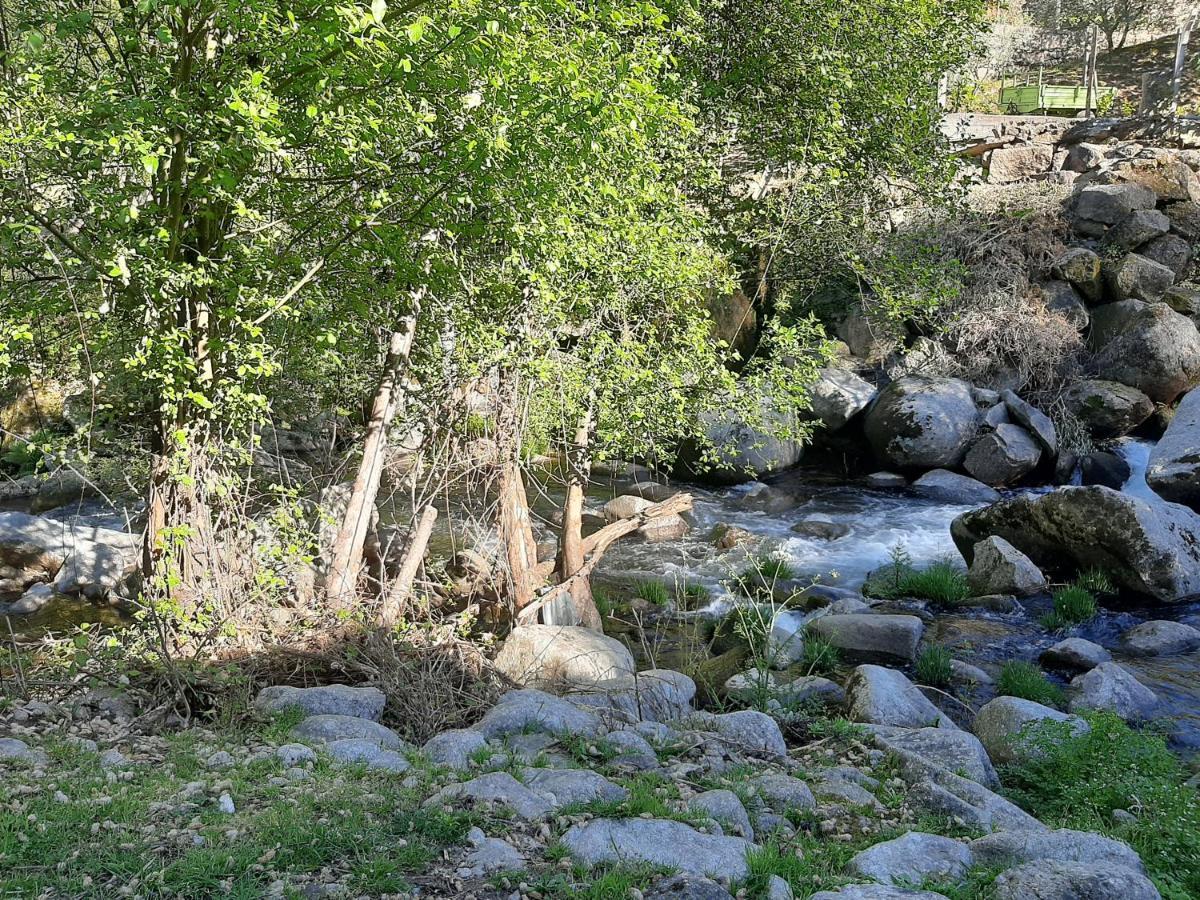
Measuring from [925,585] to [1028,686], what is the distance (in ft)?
9.10

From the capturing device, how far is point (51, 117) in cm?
615

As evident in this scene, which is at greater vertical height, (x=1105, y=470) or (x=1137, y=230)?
(x=1137, y=230)

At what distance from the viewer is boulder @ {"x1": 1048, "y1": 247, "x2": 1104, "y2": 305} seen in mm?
18219

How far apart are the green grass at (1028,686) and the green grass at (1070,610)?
1.45m

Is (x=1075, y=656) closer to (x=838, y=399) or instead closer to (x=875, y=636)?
(x=875, y=636)

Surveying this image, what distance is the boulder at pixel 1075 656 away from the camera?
883cm

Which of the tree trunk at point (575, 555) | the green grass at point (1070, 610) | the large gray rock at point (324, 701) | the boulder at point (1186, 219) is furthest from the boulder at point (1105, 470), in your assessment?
the large gray rock at point (324, 701)

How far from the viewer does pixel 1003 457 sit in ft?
49.0

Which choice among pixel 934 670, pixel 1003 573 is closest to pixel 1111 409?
pixel 1003 573

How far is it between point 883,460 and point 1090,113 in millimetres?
16193

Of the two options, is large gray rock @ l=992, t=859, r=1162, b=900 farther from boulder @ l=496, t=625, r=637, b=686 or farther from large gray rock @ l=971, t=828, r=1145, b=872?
boulder @ l=496, t=625, r=637, b=686

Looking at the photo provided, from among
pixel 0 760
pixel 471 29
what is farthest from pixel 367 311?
pixel 0 760

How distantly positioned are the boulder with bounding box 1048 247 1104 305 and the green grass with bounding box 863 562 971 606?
9.49 metres

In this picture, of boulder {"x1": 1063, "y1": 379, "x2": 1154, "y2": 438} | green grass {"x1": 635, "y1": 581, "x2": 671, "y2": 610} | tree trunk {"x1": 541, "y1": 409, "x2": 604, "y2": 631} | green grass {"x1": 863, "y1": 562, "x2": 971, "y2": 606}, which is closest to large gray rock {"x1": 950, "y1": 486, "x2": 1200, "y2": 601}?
green grass {"x1": 863, "y1": 562, "x2": 971, "y2": 606}
